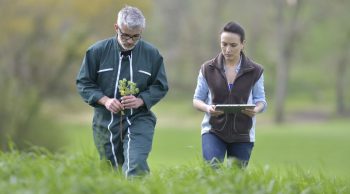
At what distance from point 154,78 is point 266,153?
1042 inches

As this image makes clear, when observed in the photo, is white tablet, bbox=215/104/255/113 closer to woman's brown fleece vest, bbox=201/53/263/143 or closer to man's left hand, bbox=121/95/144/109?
woman's brown fleece vest, bbox=201/53/263/143

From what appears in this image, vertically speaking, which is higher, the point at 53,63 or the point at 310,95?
the point at 53,63

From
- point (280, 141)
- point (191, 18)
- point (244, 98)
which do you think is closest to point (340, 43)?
point (191, 18)

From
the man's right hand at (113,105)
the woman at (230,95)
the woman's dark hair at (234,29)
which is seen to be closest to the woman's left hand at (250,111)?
the woman at (230,95)

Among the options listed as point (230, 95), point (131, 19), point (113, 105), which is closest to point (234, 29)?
point (230, 95)

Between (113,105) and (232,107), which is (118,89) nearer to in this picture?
(113,105)

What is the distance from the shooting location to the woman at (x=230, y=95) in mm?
7945

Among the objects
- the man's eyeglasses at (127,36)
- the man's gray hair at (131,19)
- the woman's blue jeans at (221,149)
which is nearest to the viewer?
the man's gray hair at (131,19)

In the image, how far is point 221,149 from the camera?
8000 mm

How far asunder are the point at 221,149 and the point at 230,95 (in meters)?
0.49

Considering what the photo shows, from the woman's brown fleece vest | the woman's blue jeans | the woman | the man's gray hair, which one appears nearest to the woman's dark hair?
the woman

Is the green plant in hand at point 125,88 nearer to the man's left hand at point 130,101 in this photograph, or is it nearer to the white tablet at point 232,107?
the man's left hand at point 130,101

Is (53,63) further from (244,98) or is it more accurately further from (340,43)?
(244,98)

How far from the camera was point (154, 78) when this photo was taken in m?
8.00
